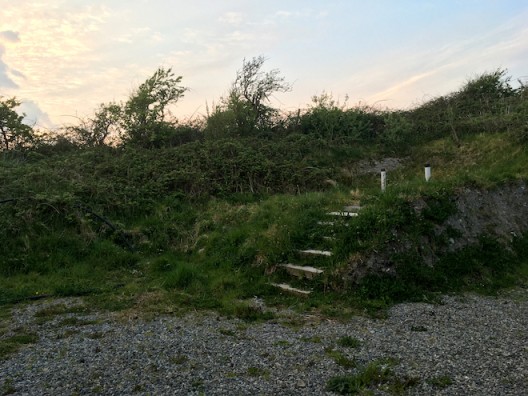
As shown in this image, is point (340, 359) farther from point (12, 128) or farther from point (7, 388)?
point (12, 128)

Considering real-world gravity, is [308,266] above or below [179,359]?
above

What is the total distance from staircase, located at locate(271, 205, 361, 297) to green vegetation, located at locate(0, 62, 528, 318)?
0.11m

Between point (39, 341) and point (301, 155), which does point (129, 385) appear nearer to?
point (39, 341)

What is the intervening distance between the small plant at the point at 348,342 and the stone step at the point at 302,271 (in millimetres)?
2140

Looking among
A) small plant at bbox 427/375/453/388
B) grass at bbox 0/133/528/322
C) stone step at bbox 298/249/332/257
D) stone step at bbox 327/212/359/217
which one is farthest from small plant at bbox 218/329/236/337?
stone step at bbox 327/212/359/217

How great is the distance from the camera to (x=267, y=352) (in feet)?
16.5

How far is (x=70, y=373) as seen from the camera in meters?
4.58

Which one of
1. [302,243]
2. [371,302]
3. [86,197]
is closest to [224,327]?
[371,302]

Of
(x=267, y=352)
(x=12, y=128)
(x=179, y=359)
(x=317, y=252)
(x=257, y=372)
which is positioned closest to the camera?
(x=257, y=372)

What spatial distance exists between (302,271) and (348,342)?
2.55 metres

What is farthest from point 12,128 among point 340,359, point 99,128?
point 340,359

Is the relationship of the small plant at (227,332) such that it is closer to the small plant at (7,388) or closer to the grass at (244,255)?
the grass at (244,255)

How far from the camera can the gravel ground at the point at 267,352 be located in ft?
13.8

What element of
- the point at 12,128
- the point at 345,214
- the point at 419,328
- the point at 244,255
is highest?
the point at 12,128
